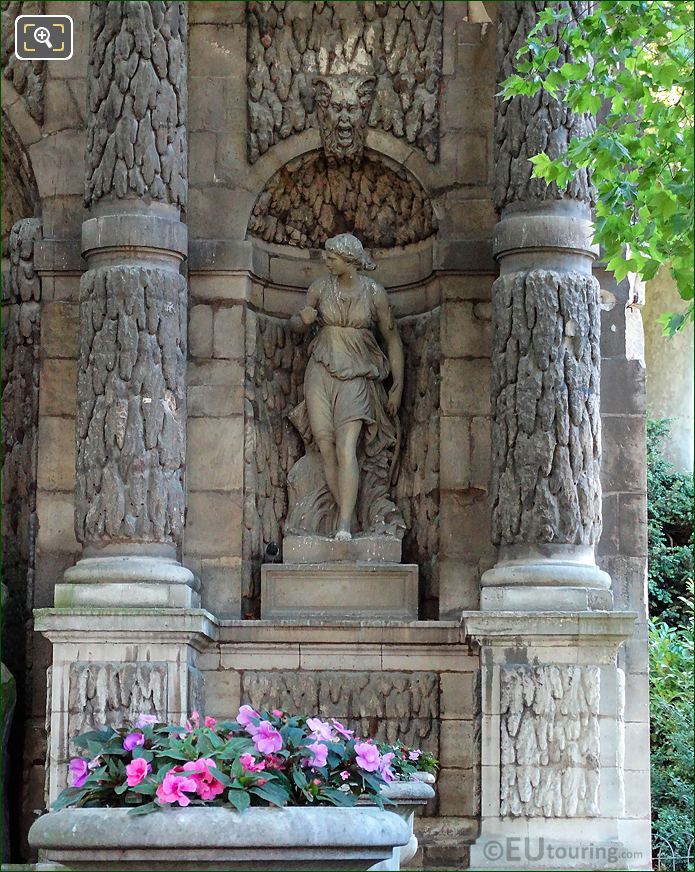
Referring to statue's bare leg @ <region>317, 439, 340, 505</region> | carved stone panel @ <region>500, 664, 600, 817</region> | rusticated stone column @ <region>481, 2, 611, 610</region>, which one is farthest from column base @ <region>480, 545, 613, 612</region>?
statue's bare leg @ <region>317, 439, 340, 505</region>

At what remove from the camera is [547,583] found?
546 inches

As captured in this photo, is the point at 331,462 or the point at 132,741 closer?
the point at 132,741

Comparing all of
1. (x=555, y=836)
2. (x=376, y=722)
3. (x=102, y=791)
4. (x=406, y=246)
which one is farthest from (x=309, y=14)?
(x=102, y=791)

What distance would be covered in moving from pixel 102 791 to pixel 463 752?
6.10 m

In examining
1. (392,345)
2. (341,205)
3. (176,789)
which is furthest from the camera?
(341,205)

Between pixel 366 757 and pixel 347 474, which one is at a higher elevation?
pixel 347 474

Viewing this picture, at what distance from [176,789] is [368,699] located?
20.9ft

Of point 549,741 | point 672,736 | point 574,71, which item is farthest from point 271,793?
point 672,736

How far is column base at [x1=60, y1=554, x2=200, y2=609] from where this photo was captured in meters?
13.9

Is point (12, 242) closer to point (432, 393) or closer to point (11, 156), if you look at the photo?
point (11, 156)

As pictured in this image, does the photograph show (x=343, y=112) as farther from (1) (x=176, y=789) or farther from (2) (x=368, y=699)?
(1) (x=176, y=789)

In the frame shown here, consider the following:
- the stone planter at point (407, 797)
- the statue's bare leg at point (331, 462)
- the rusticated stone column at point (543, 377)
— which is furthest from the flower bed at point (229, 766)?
the statue's bare leg at point (331, 462)

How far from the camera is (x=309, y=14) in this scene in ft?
51.1

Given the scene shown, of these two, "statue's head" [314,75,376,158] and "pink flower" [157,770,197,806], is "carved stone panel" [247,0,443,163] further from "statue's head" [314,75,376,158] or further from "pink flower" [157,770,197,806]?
"pink flower" [157,770,197,806]
